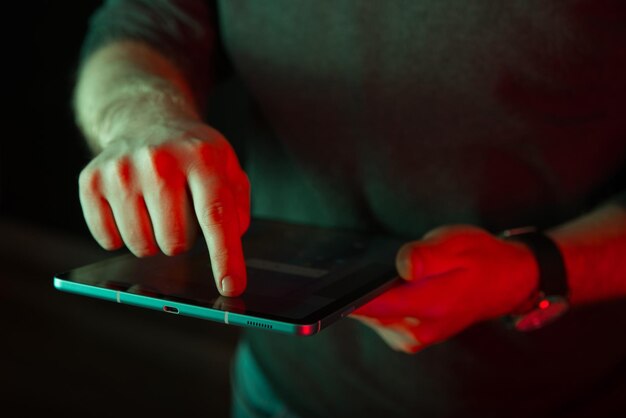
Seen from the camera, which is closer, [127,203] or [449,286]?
[127,203]

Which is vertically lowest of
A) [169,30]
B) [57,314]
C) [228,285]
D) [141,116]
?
[228,285]

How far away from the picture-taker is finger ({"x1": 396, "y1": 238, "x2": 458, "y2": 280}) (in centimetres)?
47

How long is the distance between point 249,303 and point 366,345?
290mm

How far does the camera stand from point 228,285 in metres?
0.39

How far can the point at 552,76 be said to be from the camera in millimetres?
558

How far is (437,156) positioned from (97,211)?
0.33 meters

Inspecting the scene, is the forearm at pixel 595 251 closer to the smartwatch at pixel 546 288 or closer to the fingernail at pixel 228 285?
the smartwatch at pixel 546 288

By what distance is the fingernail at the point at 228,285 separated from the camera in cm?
39

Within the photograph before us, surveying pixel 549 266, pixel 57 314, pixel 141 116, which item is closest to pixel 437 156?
pixel 549 266

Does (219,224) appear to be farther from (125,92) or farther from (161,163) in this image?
(125,92)

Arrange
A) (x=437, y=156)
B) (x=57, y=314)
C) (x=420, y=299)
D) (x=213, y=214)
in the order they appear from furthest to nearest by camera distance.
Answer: (x=57, y=314) < (x=437, y=156) < (x=420, y=299) < (x=213, y=214)

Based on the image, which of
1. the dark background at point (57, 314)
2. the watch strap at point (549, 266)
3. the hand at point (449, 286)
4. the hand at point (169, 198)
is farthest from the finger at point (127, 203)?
the dark background at point (57, 314)

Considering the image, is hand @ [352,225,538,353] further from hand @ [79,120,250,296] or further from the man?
hand @ [79,120,250,296]

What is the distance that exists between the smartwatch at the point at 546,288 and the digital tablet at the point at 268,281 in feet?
0.40
